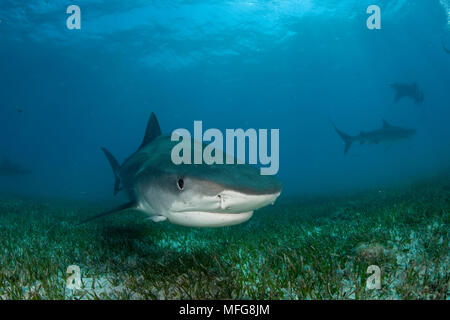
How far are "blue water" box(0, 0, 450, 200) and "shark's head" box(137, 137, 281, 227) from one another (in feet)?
60.1

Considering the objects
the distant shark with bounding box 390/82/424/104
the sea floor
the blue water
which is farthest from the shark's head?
the distant shark with bounding box 390/82/424/104

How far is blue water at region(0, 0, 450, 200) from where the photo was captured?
35.2 metres

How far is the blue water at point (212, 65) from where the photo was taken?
3516 cm

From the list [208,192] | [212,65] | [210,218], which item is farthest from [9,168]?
[212,65]

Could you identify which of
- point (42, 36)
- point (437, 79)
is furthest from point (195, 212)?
point (437, 79)

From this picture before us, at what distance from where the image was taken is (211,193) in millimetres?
2422

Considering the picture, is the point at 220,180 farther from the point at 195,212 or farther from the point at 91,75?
the point at 91,75

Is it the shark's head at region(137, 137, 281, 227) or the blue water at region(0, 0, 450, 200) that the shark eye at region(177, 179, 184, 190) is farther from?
the blue water at region(0, 0, 450, 200)

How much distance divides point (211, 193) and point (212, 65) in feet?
196

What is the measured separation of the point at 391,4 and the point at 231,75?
35502 mm

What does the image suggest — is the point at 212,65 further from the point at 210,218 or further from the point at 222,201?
the point at 222,201

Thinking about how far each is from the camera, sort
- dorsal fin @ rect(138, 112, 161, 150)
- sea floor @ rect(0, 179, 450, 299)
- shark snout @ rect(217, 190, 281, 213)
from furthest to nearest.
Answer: dorsal fin @ rect(138, 112, 161, 150) → sea floor @ rect(0, 179, 450, 299) → shark snout @ rect(217, 190, 281, 213)

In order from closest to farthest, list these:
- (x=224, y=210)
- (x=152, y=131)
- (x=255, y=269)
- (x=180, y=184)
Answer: (x=224, y=210) → (x=180, y=184) → (x=255, y=269) → (x=152, y=131)

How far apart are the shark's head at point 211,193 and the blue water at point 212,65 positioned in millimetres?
18327
